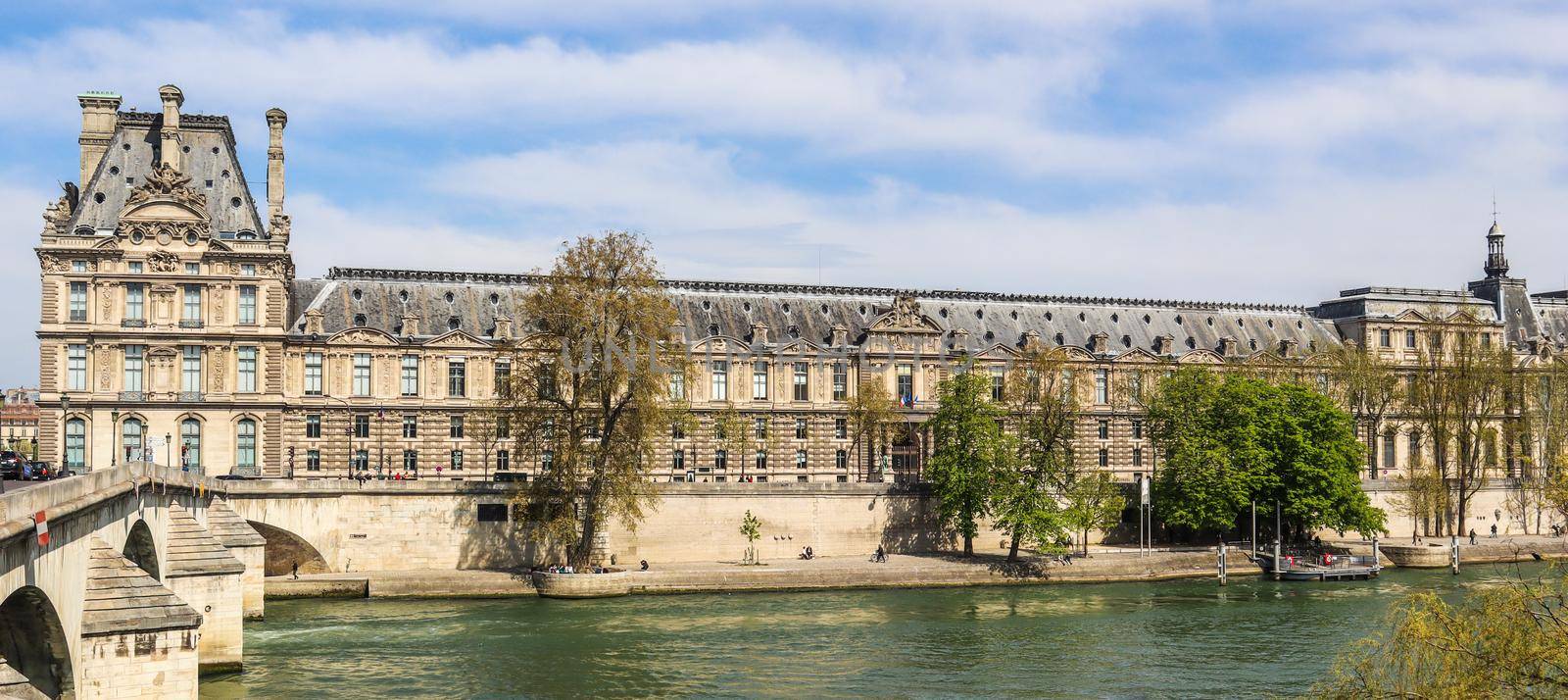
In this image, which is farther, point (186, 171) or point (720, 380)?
point (720, 380)

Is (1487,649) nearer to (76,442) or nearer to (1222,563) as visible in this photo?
(1222,563)

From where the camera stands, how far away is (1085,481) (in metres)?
77.6

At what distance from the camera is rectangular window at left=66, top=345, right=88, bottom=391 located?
254ft

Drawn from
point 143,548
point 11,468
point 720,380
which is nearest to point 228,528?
point 11,468

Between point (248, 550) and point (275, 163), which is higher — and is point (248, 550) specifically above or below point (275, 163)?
below

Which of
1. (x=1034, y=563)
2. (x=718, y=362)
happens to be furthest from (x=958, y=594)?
(x=718, y=362)

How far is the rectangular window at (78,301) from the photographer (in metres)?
77.6

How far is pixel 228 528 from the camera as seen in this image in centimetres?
5650

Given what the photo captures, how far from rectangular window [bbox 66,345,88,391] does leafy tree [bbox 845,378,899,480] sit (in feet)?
139

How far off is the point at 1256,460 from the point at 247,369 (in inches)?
2136

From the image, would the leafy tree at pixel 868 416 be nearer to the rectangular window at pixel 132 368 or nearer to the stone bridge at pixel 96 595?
the rectangular window at pixel 132 368

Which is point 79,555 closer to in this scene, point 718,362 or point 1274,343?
point 718,362

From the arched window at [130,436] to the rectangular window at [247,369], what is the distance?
17.7 ft

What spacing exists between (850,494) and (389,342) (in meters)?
27.8
